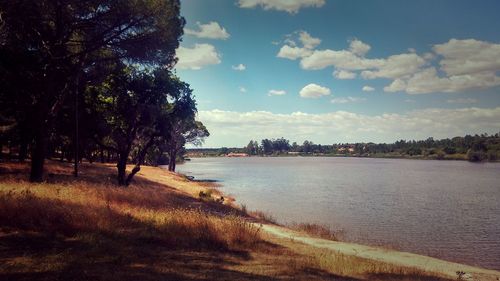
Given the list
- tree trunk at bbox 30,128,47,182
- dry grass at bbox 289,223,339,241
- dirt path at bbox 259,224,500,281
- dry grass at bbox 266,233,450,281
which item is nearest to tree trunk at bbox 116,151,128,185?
tree trunk at bbox 30,128,47,182

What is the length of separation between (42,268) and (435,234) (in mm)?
25514

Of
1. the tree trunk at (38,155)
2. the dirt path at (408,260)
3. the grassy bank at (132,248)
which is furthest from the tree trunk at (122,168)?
the dirt path at (408,260)

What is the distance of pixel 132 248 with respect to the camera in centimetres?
1114

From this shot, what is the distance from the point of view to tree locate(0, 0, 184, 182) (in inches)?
741

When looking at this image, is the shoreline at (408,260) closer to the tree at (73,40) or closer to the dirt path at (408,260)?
the dirt path at (408,260)

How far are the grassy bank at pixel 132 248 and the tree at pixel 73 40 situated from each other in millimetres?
7145

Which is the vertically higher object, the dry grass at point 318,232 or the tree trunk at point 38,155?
the tree trunk at point 38,155

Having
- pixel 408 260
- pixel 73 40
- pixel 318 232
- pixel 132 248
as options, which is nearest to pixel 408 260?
pixel 408 260

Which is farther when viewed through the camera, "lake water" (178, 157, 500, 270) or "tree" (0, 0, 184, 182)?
"lake water" (178, 157, 500, 270)

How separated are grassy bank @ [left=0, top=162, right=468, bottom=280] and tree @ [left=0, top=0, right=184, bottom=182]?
7145 millimetres

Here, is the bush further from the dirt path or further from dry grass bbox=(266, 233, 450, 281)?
dry grass bbox=(266, 233, 450, 281)

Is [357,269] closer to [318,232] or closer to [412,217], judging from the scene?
[318,232]

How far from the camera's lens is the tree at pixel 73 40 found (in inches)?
741

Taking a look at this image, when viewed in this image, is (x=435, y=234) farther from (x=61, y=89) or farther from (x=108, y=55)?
(x=61, y=89)
